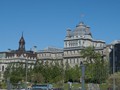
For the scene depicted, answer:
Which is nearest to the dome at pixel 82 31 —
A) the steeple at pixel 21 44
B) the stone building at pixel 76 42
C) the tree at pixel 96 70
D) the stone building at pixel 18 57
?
the stone building at pixel 76 42

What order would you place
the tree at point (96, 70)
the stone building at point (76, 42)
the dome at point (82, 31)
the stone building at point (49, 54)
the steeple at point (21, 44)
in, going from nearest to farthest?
1. the tree at point (96, 70)
2. the stone building at point (76, 42)
3. the dome at point (82, 31)
4. the steeple at point (21, 44)
5. the stone building at point (49, 54)

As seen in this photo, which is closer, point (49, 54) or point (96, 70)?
point (96, 70)

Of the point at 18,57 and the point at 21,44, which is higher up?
the point at 21,44

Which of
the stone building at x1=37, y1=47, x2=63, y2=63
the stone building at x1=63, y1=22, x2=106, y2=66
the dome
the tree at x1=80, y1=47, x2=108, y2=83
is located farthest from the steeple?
the tree at x1=80, y1=47, x2=108, y2=83

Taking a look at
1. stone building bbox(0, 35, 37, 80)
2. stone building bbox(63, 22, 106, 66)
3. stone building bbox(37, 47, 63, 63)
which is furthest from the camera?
stone building bbox(37, 47, 63, 63)

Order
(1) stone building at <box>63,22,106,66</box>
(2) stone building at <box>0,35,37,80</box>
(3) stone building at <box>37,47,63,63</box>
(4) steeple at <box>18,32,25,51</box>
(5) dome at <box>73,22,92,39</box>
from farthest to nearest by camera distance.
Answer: (3) stone building at <box>37,47,63,63</box>
(4) steeple at <box>18,32,25,51</box>
(5) dome at <box>73,22,92,39</box>
(2) stone building at <box>0,35,37,80</box>
(1) stone building at <box>63,22,106,66</box>

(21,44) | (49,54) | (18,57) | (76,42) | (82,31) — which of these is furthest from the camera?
(49,54)

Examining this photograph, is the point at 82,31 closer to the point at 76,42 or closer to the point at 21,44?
the point at 76,42

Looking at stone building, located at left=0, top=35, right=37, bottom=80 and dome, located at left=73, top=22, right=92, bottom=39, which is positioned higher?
dome, located at left=73, top=22, right=92, bottom=39

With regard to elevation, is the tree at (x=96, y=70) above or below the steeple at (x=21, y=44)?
below

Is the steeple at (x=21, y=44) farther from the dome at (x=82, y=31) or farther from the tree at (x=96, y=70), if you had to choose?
the tree at (x=96, y=70)

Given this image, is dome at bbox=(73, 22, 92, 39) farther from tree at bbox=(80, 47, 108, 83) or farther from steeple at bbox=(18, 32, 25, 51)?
tree at bbox=(80, 47, 108, 83)

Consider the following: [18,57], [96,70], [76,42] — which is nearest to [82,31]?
[76,42]

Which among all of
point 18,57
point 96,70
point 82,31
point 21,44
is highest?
point 82,31
